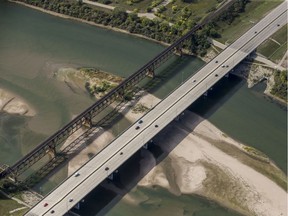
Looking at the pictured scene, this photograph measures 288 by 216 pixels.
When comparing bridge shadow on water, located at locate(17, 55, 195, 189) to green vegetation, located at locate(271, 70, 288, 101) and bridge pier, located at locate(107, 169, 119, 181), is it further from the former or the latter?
green vegetation, located at locate(271, 70, 288, 101)

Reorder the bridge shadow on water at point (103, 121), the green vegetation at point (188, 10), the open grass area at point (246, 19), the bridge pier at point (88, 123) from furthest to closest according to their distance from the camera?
the green vegetation at point (188, 10) → the open grass area at point (246, 19) → the bridge pier at point (88, 123) → the bridge shadow on water at point (103, 121)

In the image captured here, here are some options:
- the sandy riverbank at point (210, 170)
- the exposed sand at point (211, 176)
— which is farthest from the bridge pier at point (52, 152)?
the exposed sand at point (211, 176)

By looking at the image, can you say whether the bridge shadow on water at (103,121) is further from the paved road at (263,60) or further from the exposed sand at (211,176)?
the exposed sand at (211,176)

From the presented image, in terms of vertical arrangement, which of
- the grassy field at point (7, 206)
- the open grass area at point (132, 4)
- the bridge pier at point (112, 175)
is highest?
the open grass area at point (132, 4)

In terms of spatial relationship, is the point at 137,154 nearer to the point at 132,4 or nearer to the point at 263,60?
the point at 263,60

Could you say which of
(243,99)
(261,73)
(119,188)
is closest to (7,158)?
(119,188)

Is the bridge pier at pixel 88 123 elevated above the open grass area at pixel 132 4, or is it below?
below

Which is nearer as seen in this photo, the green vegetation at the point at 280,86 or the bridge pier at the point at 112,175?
the bridge pier at the point at 112,175

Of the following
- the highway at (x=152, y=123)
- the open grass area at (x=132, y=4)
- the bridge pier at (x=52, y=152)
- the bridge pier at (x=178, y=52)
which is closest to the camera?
the highway at (x=152, y=123)
